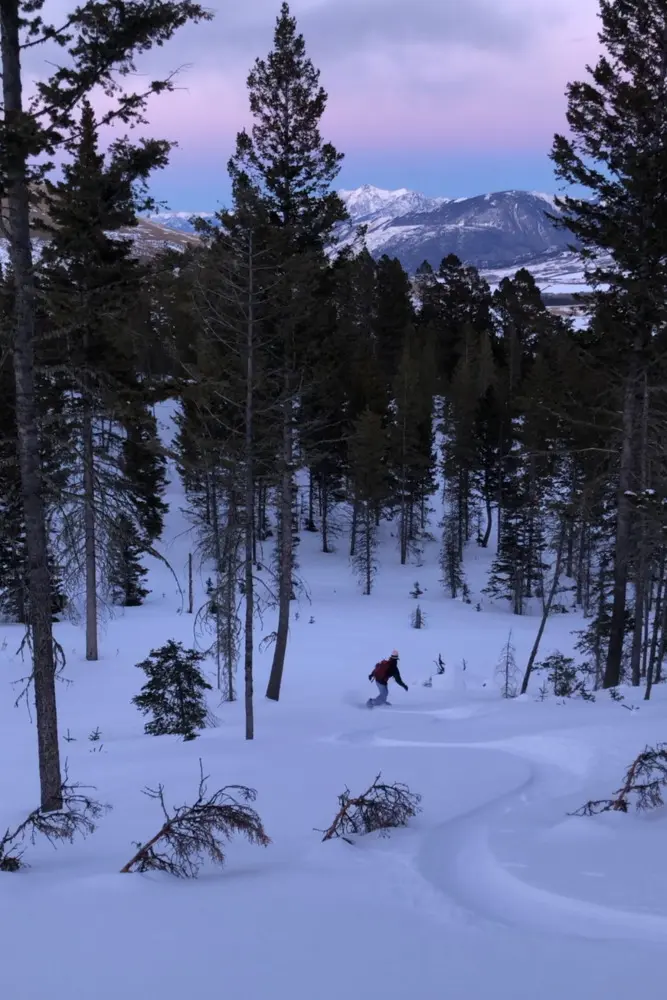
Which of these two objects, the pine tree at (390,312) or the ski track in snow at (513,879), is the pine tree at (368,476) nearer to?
the pine tree at (390,312)

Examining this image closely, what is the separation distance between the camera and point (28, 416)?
293 inches

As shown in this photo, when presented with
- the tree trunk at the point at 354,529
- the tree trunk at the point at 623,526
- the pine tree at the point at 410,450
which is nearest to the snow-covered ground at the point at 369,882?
the tree trunk at the point at 623,526

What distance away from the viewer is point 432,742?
10875mm

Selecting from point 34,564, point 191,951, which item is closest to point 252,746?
point 34,564

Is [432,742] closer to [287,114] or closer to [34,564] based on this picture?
[34,564]

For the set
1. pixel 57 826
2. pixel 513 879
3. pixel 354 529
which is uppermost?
pixel 513 879

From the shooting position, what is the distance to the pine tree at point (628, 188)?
12.6 m

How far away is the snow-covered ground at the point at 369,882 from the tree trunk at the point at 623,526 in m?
2.24

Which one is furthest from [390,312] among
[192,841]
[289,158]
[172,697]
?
[192,841]

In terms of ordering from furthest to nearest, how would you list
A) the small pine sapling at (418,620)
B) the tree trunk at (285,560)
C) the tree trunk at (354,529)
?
the tree trunk at (354,529) < the small pine sapling at (418,620) < the tree trunk at (285,560)

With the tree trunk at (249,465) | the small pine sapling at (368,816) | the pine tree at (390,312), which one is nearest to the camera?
the small pine sapling at (368,816)

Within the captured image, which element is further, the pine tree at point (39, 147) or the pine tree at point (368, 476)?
the pine tree at point (368, 476)

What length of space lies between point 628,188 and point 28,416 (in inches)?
457

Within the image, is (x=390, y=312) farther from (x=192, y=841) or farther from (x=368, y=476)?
(x=192, y=841)
